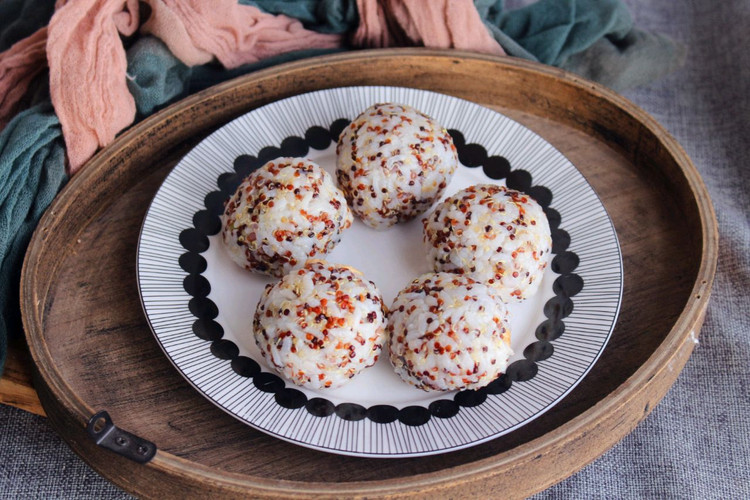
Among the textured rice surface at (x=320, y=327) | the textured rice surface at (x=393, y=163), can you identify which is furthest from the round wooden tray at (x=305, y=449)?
the textured rice surface at (x=393, y=163)

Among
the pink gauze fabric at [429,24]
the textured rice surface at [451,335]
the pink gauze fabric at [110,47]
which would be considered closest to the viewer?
the textured rice surface at [451,335]

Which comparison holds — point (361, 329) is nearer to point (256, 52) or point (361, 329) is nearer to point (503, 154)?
point (503, 154)

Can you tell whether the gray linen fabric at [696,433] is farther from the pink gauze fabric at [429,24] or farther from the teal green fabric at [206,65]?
the pink gauze fabric at [429,24]

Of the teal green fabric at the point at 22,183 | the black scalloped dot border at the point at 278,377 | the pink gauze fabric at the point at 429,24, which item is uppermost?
the pink gauze fabric at the point at 429,24

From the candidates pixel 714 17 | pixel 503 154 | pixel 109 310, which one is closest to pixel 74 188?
pixel 109 310

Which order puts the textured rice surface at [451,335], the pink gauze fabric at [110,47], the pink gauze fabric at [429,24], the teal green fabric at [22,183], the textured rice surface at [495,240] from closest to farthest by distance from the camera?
the textured rice surface at [451,335] → the textured rice surface at [495,240] → the teal green fabric at [22,183] → the pink gauze fabric at [110,47] → the pink gauze fabric at [429,24]

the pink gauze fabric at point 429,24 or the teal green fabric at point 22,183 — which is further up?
the pink gauze fabric at point 429,24

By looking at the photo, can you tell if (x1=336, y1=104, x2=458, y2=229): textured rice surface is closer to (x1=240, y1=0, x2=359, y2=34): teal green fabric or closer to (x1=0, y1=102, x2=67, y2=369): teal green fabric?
(x1=240, y1=0, x2=359, y2=34): teal green fabric
